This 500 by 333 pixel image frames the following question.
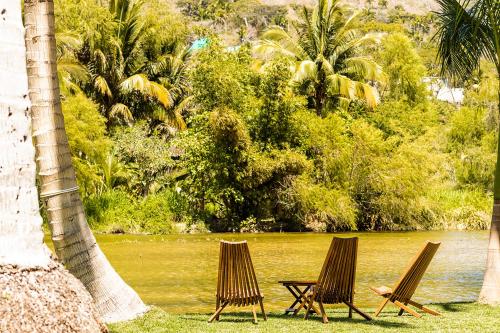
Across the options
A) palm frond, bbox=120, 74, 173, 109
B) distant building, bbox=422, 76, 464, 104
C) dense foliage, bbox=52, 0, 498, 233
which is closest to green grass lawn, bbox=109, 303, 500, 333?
dense foliage, bbox=52, 0, 498, 233

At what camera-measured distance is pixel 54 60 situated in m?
9.01

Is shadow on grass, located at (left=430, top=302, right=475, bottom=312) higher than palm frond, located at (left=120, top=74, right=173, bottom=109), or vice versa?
palm frond, located at (left=120, top=74, right=173, bottom=109)

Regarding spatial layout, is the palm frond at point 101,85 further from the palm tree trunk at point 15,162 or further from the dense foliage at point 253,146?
the palm tree trunk at point 15,162

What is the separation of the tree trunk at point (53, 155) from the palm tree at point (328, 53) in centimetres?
3032

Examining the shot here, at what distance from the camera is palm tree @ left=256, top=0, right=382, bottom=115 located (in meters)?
39.3

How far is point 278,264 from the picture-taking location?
63.1ft

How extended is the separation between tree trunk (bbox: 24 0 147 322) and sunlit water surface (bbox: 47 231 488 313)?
11.6ft

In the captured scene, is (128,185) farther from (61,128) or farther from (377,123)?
(61,128)

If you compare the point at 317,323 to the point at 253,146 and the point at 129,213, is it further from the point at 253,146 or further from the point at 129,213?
the point at 253,146

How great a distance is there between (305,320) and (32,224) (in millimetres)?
5464

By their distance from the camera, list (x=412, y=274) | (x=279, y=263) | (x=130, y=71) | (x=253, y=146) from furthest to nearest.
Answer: (x=130, y=71) < (x=253, y=146) < (x=279, y=263) < (x=412, y=274)

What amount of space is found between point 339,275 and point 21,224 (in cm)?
557

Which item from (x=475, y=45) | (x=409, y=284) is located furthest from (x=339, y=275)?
(x=475, y=45)

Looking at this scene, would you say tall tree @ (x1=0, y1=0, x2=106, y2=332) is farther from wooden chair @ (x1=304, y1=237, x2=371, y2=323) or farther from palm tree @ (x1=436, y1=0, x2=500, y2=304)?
palm tree @ (x1=436, y1=0, x2=500, y2=304)
